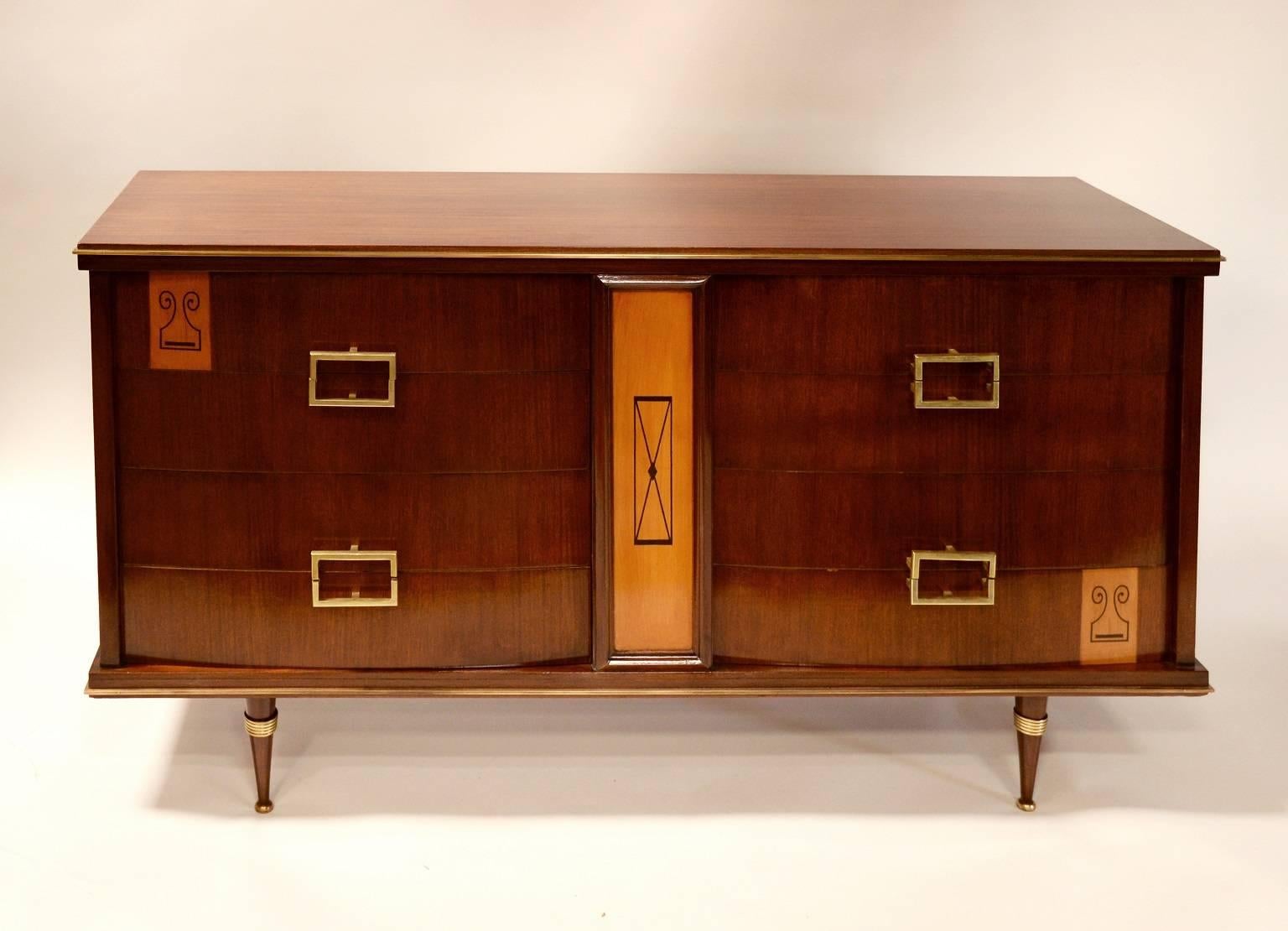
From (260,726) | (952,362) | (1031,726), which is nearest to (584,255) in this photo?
(952,362)

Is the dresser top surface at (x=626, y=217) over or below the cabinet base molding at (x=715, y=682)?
over

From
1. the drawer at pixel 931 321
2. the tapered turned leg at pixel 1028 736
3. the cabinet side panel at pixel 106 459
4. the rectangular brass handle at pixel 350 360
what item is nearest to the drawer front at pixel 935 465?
the drawer at pixel 931 321

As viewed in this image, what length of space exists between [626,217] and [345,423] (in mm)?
494

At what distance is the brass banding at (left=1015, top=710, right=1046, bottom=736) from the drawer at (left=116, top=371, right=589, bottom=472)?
0.72 m

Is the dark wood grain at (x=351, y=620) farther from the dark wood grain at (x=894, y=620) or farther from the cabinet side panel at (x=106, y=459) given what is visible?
the dark wood grain at (x=894, y=620)

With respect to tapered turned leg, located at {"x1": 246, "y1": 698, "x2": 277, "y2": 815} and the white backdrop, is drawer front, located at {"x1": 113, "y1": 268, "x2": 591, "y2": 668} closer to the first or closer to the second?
tapered turned leg, located at {"x1": 246, "y1": 698, "x2": 277, "y2": 815}

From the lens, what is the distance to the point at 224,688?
8.86ft

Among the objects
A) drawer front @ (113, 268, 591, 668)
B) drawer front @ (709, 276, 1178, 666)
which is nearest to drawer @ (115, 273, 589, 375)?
drawer front @ (113, 268, 591, 668)

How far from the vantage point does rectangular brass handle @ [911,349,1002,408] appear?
2617 mm

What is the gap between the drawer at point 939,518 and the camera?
8.79ft

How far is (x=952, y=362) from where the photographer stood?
2.64 metres

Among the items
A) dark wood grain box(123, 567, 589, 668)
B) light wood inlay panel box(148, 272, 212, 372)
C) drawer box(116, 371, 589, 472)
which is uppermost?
light wood inlay panel box(148, 272, 212, 372)

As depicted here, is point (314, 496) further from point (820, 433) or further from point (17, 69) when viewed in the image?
point (17, 69)

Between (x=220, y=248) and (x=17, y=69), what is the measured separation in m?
1.30
